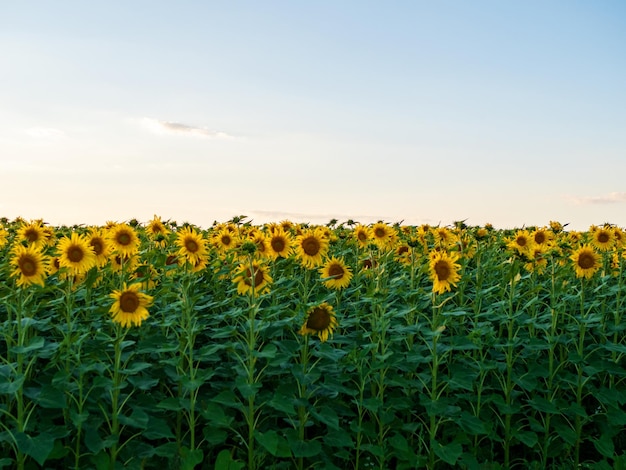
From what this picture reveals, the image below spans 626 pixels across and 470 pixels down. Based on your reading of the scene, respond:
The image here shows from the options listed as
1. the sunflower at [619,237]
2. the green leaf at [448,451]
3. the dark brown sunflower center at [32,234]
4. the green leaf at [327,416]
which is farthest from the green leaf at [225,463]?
the sunflower at [619,237]

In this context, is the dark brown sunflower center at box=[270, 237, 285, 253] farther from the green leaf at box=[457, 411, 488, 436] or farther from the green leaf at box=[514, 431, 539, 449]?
the green leaf at box=[514, 431, 539, 449]

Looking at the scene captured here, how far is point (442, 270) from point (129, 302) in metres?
3.47

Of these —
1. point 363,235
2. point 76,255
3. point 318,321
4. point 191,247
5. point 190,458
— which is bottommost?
point 190,458

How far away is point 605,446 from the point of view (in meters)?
7.82

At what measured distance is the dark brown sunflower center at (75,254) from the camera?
708cm

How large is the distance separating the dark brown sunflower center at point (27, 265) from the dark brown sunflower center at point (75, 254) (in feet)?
1.89

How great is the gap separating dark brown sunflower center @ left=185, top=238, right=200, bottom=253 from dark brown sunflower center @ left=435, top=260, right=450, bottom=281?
2.74 m

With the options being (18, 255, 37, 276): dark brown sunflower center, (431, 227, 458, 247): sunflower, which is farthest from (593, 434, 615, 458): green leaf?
(18, 255, 37, 276): dark brown sunflower center

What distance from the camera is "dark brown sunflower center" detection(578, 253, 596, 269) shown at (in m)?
9.38

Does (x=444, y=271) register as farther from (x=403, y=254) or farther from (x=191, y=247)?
(x=403, y=254)

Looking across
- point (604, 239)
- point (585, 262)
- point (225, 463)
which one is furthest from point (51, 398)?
point (604, 239)

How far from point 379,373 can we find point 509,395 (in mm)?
1618

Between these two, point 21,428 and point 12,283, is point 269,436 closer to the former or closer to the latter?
point 21,428

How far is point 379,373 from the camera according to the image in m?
7.12
